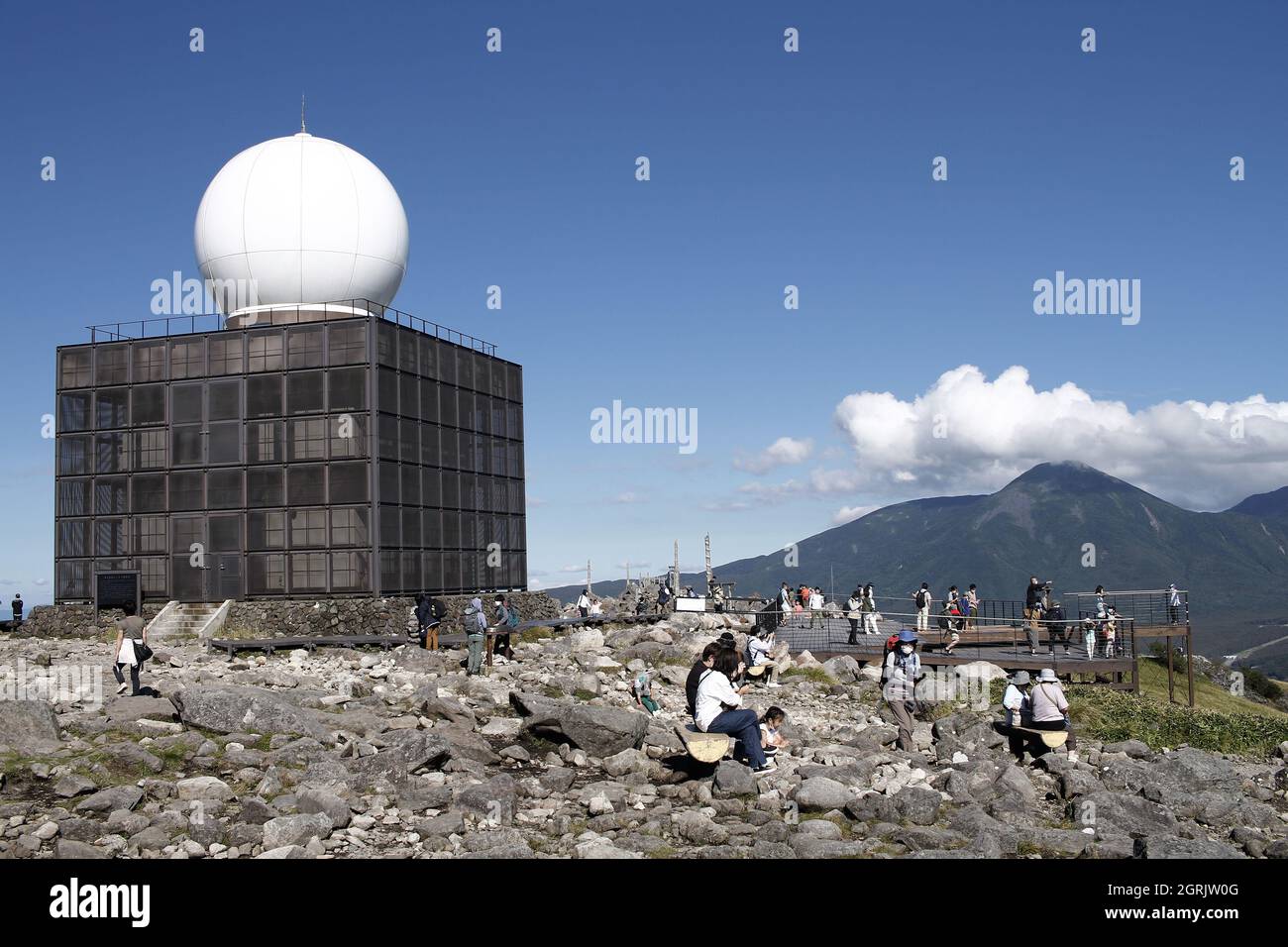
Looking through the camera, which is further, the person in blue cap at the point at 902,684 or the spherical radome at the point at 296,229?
the spherical radome at the point at 296,229

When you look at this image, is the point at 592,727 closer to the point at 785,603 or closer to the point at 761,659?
the point at 761,659

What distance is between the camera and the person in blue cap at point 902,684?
58.9ft

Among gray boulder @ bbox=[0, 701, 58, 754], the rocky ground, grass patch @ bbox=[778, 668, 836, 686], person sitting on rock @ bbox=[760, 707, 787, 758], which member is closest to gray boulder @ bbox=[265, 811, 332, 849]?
the rocky ground

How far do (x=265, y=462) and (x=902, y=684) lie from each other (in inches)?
944

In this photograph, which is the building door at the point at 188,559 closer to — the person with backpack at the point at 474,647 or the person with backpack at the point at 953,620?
the person with backpack at the point at 474,647

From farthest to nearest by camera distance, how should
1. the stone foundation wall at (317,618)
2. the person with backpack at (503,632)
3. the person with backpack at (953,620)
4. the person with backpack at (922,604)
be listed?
the person with backpack at (922,604) < the stone foundation wall at (317,618) < the person with backpack at (953,620) < the person with backpack at (503,632)

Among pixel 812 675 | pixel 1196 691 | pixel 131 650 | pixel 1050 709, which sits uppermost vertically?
pixel 131 650

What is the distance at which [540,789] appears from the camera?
47.1ft

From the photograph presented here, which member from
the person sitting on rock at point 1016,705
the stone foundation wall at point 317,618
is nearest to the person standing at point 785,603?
the stone foundation wall at point 317,618

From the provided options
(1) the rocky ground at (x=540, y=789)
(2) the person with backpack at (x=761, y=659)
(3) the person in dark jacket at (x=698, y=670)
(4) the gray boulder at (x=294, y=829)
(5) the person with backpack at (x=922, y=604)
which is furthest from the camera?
(5) the person with backpack at (x=922, y=604)

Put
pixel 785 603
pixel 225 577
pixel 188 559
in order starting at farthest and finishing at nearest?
pixel 785 603 < pixel 188 559 < pixel 225 577

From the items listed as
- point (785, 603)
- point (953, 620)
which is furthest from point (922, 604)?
point (785, 603)

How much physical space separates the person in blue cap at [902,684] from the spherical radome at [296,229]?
2499cm
